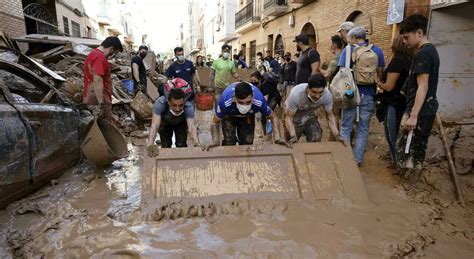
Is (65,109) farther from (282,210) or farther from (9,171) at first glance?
(282,210)

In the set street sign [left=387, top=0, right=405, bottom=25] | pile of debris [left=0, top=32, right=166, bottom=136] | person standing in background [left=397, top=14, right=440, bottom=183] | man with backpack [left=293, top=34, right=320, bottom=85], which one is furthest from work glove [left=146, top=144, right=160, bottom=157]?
street sign [left=387, top=0, right=405, bottom=25]

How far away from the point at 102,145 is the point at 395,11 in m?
6.89

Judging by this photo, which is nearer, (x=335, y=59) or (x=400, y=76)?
(x=400, y=76)

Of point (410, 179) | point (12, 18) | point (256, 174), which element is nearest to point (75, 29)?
point (12, 18)

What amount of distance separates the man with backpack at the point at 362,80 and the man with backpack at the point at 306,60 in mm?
817

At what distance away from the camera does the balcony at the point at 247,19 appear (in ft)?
65.2

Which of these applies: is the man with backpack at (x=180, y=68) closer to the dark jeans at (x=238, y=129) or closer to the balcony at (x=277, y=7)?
the dark jeans at (x=238, y=129)

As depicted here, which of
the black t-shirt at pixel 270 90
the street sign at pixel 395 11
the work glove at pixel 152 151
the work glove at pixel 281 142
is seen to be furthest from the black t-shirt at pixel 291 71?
the work glove at pixel 152 151

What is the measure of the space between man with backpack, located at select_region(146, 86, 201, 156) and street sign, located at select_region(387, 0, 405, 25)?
5.85 meters

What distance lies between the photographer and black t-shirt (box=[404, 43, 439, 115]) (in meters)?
3.01

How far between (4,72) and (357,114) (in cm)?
417

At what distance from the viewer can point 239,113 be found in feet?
11.7

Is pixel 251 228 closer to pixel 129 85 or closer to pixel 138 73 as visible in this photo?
pixel 138 73

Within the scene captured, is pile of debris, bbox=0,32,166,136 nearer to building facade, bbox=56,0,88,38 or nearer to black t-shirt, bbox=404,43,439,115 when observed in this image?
building facade, bbox=56,0,88,38
